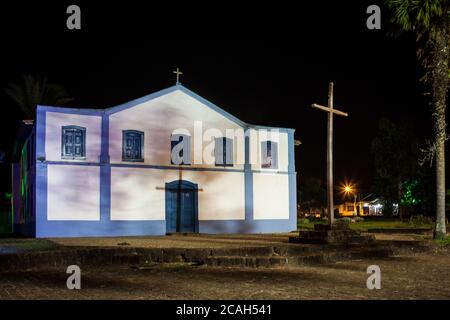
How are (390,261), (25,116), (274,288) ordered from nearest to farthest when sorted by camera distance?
(274,288), (390,261), (25,116)

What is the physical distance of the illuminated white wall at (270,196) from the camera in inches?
987

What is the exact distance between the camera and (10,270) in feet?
38.0

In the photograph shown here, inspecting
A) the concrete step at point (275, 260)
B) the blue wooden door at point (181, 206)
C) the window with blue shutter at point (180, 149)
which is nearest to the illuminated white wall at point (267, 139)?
the window with blue shutter at point (180, 149)

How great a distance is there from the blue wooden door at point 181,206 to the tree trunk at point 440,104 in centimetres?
988

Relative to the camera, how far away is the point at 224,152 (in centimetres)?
2469

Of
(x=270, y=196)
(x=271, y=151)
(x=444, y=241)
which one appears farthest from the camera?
(x=271, y=151)

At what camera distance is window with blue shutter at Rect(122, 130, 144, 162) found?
22.8m

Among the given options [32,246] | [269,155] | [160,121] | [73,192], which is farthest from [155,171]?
[32,246]

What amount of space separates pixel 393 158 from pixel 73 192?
36119 mm

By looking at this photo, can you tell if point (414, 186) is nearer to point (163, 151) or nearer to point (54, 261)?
point (163, 151)

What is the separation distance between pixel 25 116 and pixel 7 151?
3200mm

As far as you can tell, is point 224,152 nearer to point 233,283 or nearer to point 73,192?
point 73,192
